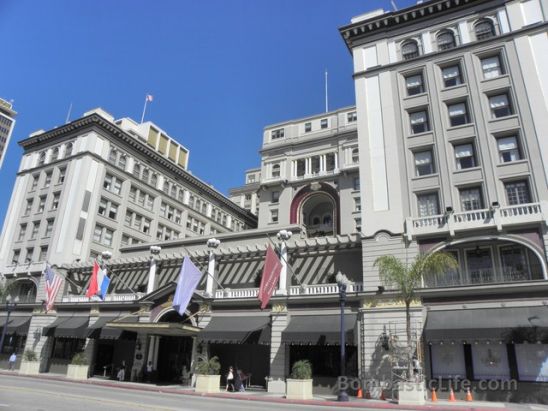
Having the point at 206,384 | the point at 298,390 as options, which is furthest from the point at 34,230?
the point at 298,390

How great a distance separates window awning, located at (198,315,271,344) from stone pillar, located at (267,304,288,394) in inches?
22.6

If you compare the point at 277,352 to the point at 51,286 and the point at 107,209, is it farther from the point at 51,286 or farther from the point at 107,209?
the point at 107,209

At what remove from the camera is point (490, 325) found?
24672 mm

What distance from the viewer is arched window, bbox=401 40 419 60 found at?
37125 mm

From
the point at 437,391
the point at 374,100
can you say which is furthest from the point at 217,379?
the point at 374,100

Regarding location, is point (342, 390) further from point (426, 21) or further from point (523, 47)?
point (426, 21)

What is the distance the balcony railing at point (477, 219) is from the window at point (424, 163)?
172 inches

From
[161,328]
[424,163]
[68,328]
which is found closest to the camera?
[161,328]

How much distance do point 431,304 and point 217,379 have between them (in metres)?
14.5

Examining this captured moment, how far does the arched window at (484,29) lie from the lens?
3469cm

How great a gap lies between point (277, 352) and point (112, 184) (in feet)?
116

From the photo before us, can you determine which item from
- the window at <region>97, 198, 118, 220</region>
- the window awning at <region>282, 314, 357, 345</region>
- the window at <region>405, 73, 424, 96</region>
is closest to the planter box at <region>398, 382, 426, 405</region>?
the window awning at <region>282, 314, 357, 345</region>

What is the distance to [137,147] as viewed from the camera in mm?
59938

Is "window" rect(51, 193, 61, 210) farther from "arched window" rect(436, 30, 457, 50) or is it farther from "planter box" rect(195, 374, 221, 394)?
"arched window" rect(436, 30, 457, 50)
